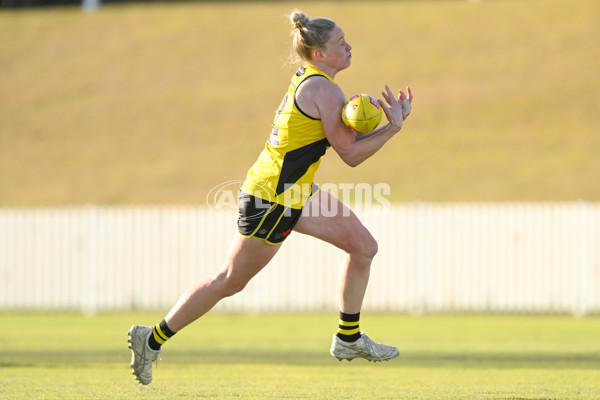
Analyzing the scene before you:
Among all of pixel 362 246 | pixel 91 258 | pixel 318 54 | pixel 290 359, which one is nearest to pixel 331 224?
pixel 362 246

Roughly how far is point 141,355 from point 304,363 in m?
2.31

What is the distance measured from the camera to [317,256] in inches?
598

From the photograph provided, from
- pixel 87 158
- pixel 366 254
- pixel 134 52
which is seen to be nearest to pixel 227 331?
pixel 366 254

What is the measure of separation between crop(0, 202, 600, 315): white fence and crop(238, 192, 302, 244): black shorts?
9.52 m

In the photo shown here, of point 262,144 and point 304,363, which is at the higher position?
point 262,144

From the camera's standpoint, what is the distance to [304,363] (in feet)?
25.0

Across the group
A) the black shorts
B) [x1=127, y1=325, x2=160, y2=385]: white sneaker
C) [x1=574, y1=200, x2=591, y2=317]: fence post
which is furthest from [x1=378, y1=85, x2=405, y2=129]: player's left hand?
[x1=574, y1=200, x2=591, y2=317]: fence post

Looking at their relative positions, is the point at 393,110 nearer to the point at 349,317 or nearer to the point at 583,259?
the point at 349,317

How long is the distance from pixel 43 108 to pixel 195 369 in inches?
1214

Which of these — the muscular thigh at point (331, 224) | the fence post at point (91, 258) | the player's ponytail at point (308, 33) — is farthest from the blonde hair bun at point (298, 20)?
the fence post at point (91, 258)

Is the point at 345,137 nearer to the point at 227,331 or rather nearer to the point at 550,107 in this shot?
the point at 227,331

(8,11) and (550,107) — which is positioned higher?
(8,11)

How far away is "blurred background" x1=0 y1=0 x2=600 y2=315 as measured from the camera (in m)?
14.8

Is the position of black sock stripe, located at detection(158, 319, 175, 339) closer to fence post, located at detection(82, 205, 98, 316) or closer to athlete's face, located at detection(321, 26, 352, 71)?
athlete's face, located at detection(321, 26, 352, 71)
